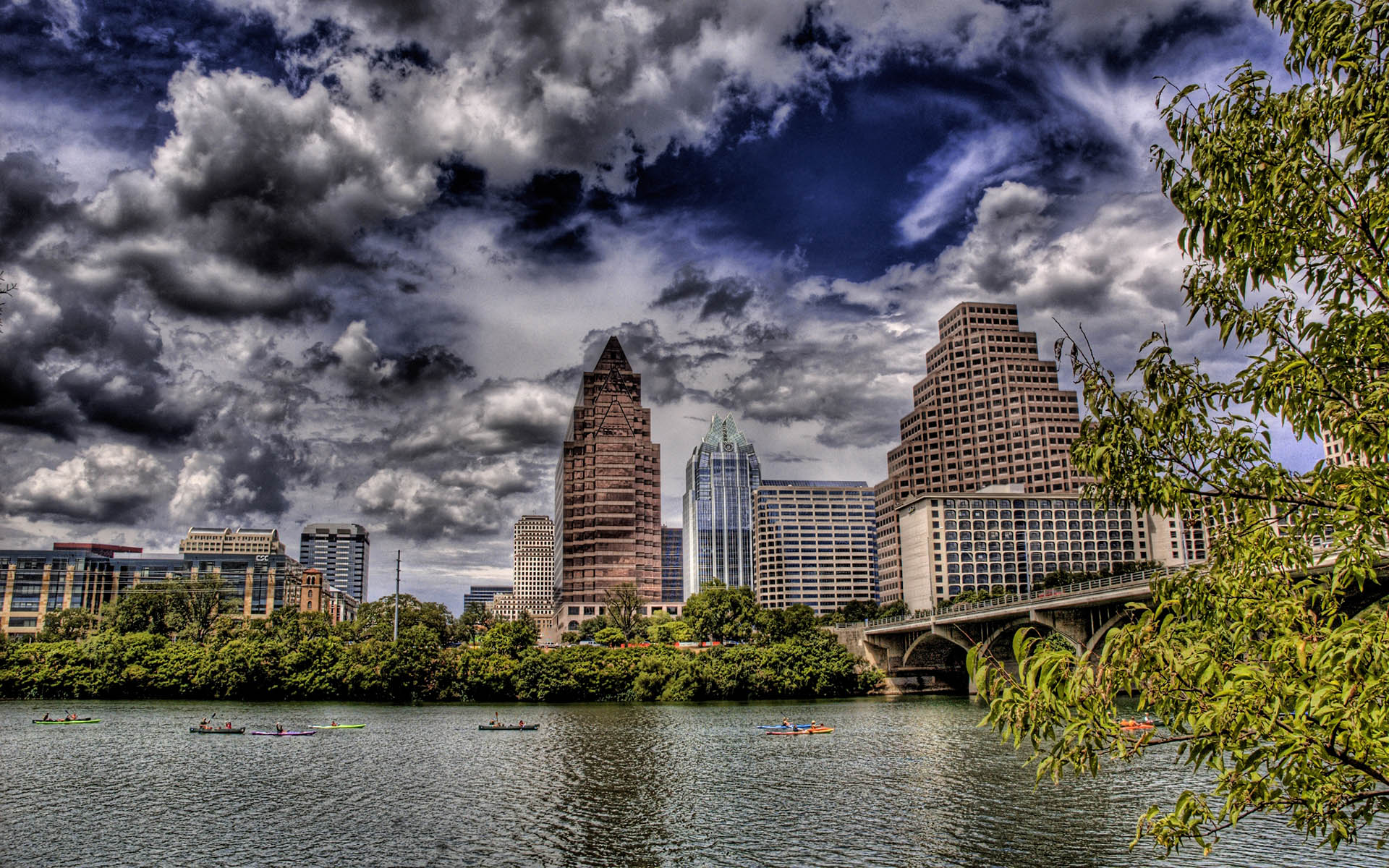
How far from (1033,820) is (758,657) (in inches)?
4074

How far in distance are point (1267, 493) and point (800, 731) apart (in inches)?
3269

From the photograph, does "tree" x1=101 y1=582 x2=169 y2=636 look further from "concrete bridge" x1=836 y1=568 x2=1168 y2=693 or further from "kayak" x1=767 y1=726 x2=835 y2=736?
"kayak" x1=767 y1=726 x2=835 y2=736

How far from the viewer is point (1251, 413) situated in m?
12.2

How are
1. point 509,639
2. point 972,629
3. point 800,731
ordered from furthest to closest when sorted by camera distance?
point 509,639 < point 972,629 < point 800,731

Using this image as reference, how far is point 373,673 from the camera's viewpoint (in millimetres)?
137000

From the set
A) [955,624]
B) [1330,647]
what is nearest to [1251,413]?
[1330,647]

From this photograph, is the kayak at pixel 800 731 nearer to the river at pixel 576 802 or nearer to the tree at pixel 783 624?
the river at pixel 576 802

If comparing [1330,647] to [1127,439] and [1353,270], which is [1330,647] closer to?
[1127,439]

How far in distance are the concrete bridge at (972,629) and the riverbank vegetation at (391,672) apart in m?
12.0

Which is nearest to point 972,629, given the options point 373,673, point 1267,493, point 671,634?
point 671,634

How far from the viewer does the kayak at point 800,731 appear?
87838 millimetres

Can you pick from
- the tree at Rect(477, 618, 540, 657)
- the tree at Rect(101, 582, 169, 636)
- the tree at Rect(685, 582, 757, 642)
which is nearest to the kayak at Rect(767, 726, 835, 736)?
the tree at Rect(477, 618, 540, 657)

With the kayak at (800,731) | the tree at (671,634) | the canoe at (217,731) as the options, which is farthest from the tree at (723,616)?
the canoe at (217,731)

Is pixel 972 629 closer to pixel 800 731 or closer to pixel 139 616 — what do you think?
pixel 800 731
